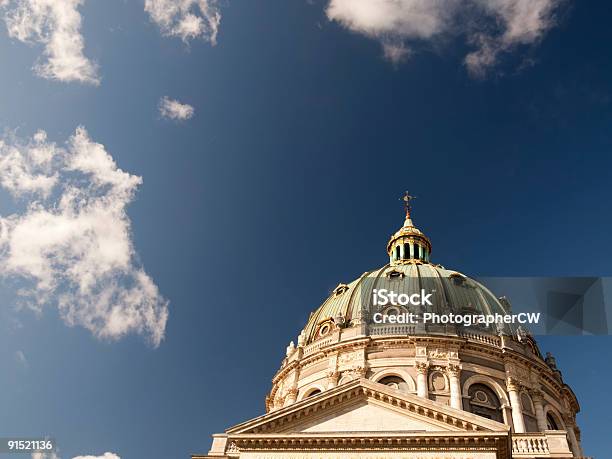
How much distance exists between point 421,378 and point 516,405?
653 centimetres

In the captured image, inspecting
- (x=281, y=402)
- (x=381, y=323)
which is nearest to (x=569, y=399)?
(x=381, y=323)

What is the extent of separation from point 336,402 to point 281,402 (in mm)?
18528

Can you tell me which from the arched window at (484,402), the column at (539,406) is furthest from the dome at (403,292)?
the column at (539,406)

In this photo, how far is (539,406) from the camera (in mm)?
42594

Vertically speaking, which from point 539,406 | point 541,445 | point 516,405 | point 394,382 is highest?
point 394,382

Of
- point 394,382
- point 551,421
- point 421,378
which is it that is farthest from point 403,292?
point 551,421

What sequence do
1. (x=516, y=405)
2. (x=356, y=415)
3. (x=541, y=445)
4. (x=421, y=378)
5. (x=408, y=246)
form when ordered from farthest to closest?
(x=408, y=246) → (x=421, y=378) → (x=516, y=405) → (x=541, y=445) → (x=356, y=415)

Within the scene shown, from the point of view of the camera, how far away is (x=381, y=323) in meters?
47.3

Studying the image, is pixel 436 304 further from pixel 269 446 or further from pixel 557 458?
pixel 269 446

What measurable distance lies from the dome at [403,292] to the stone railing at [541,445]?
17.5m

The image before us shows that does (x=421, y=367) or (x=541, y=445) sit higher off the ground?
(x=421, y=367)

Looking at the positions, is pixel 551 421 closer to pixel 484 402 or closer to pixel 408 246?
pixel 484 402

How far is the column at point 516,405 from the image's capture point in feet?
129

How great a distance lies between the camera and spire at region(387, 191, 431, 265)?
64.6 m
